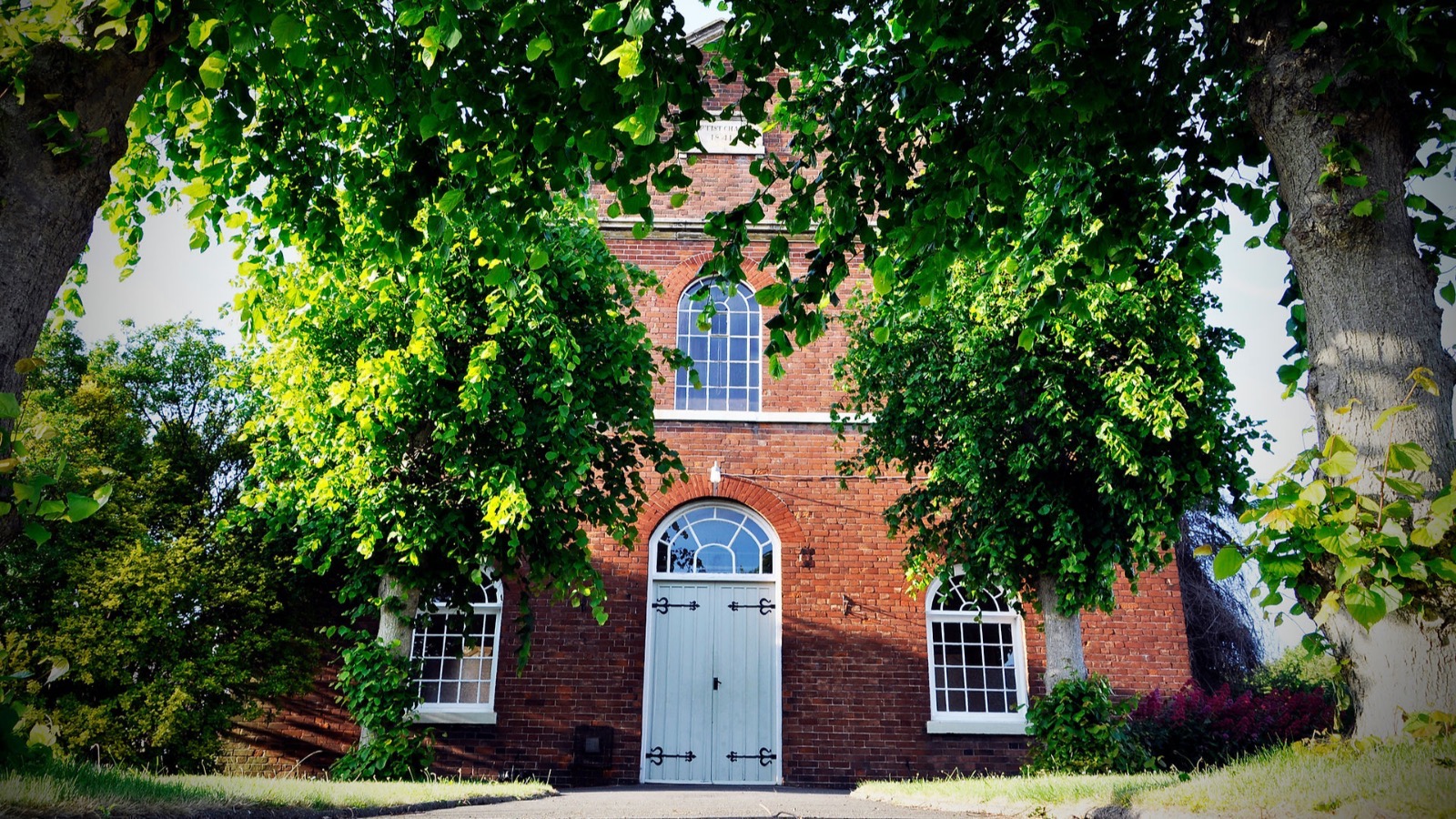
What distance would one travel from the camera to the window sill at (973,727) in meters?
11.5

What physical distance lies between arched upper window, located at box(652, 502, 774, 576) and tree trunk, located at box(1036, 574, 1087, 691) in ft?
13.2

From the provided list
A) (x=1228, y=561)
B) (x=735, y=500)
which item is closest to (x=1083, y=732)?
(x=735, y=500)

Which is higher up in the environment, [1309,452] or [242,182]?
[242,182]

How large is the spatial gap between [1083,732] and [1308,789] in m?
5.95

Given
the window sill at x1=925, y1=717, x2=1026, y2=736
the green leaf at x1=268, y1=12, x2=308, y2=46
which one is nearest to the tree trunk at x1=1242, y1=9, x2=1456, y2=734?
the green leaf at x1=268, y1=12, x2=308, y2=46

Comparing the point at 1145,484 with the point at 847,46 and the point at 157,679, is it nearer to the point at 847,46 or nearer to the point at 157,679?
the point at 847,46

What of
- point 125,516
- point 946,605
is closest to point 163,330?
point 125,516

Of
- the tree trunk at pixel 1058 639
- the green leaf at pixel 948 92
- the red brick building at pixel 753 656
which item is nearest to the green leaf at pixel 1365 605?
the green leaf at pixel 948 92

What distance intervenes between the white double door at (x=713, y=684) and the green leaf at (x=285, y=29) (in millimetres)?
9705

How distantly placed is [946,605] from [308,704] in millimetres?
8822

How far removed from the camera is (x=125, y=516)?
35.8ft

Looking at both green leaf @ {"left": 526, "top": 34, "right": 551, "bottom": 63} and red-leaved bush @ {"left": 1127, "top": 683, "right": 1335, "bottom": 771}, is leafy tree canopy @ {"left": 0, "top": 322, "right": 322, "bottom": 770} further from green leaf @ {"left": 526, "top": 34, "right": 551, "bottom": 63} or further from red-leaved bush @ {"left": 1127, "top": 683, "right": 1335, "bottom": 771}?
red-leaved bush @ {"left": 1127, "top": 683, "right": 1335, "bottom": 771}

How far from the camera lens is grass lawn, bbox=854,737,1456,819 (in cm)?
279

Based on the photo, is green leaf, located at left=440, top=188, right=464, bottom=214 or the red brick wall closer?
green leaf, located at left=440, top=188, right=464, bottom=214
